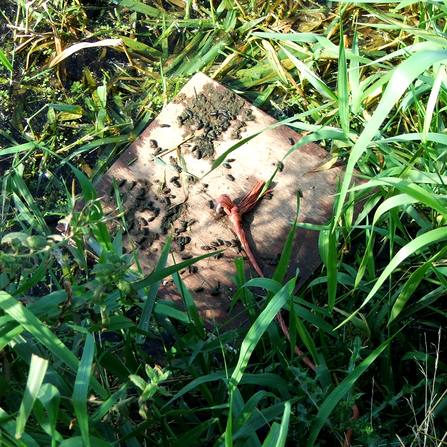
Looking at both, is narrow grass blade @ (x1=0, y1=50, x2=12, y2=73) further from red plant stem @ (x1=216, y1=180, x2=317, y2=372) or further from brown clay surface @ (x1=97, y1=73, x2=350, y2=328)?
red plant stem @ (x1=216, y1=180, x2=317, y2=372)

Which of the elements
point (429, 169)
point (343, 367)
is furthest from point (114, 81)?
point (343, 367)

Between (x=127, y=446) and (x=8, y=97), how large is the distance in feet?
6.99

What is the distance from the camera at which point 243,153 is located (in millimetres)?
2705

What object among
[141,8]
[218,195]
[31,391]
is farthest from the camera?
[141,8]

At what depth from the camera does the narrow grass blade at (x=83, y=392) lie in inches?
50.6

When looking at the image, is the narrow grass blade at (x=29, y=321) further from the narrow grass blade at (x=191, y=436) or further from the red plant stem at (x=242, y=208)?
the red plant stem at (x=242, y=208)

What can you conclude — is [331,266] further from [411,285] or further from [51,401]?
[51,401]

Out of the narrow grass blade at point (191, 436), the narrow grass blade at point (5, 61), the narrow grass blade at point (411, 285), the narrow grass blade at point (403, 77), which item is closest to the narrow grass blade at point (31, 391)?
the narrow grass blade at point (191, 436)

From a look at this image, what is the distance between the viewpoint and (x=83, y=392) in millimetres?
1332

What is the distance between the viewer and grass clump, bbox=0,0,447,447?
1446 mm

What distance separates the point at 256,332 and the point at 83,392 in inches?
19.7

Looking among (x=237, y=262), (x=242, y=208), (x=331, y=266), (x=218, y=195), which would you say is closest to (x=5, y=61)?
(x=218, y=195)

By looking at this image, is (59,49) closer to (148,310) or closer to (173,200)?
(173,200)

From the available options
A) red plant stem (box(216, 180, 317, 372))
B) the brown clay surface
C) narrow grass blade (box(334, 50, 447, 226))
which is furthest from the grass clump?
red plant stem (box(216, 180, 317, 372))
